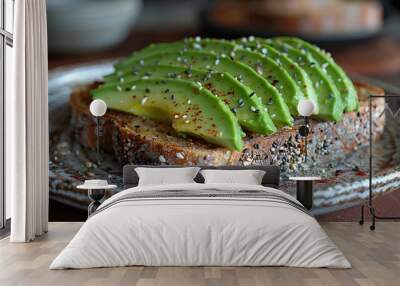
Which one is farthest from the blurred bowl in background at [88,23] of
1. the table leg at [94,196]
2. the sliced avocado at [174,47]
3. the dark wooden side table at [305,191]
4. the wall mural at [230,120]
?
the dark wooden side table at [305,191]

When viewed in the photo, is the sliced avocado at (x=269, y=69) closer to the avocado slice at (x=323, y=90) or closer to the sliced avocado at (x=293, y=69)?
the sliced avocado at (x=293, y=69)

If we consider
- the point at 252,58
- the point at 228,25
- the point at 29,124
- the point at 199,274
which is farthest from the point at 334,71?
the point at 199,274

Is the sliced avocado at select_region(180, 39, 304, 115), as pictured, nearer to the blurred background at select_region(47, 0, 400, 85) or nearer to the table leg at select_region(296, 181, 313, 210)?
the blurred background at select_region(47, 0, 400, 85)

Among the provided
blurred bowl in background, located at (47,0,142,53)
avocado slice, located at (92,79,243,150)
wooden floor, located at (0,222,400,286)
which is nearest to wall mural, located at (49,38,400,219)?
avocado slice, located at (92,79,243,150)

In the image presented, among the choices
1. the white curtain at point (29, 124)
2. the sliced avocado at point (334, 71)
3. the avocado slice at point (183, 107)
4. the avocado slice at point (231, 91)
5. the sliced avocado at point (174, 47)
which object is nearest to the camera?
the white curtain at point (29, 124)

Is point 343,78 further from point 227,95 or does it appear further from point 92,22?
point 92,22

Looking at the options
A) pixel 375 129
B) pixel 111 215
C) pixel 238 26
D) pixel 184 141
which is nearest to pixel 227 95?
pixel 184 141
